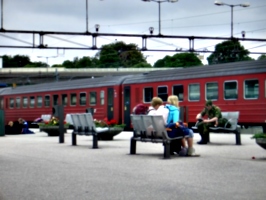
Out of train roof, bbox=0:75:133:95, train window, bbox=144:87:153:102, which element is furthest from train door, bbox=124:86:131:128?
train window, bbox=144:87:153:102

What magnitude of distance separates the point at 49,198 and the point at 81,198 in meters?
0.42

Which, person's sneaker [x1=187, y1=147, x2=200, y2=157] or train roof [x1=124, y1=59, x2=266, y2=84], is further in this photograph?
train roof [x1=124, y1=59, x2=266, y2=84]

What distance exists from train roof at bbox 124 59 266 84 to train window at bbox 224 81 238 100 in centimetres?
45

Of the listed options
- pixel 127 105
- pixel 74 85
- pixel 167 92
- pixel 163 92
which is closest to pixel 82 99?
pixel 74 85

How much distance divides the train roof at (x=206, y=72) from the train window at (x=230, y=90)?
17.8 inches

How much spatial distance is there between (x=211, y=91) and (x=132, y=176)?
22661 millimetres

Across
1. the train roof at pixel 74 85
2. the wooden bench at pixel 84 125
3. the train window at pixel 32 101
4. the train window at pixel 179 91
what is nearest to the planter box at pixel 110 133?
the wooden bench at pixel 84 125

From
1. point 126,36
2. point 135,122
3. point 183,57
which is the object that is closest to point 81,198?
point 135,122

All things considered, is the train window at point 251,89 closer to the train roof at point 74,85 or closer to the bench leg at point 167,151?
the train roof at point 74,85

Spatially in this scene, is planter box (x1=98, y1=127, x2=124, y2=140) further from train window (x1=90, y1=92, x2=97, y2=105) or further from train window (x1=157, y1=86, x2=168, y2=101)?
train window (x1=90, y1=92, x2=97, y2=105)

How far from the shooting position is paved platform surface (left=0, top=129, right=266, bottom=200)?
33.3ft

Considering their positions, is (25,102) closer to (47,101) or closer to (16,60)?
(47,101)

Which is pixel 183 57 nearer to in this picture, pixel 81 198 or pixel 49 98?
pixel 49 98

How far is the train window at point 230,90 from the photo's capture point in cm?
3337
